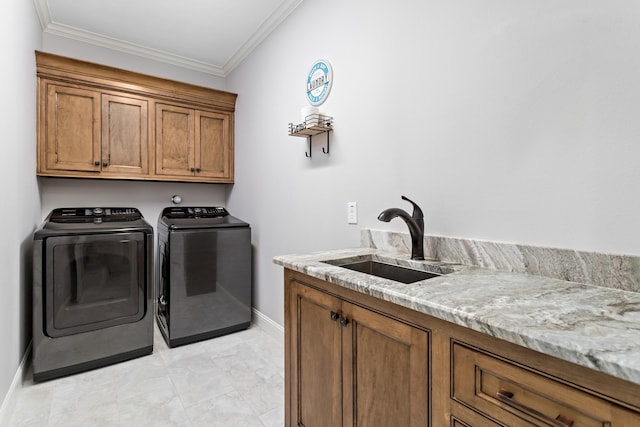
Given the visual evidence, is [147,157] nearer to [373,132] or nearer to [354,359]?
[373,132]

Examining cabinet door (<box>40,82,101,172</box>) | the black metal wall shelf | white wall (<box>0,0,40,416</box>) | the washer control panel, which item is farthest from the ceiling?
the washer control panel

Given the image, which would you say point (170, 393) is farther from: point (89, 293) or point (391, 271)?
point (391, 271)

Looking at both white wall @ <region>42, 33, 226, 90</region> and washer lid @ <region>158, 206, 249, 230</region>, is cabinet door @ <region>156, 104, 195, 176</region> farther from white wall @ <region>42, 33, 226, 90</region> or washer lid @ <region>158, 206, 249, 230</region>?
white wall @ <region>42, 33, 226, 90</region>

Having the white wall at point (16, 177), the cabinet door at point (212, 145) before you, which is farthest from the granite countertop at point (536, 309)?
the cabinet door at point (212, 145)

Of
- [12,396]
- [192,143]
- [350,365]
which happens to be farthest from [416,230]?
[192,143]

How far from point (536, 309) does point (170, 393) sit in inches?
81.1

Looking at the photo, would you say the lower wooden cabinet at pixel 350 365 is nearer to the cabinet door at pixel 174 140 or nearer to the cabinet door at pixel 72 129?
the cabinet door at pixel 174 140

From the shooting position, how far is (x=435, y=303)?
83cm

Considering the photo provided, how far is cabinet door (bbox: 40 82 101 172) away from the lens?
8.35 ft

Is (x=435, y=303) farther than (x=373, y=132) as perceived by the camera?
No

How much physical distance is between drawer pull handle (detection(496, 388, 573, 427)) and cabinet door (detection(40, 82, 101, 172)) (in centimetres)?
317

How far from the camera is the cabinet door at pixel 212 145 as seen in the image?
3.21 meters

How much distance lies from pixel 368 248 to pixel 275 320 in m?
1.37

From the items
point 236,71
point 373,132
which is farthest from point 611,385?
point 236,71
